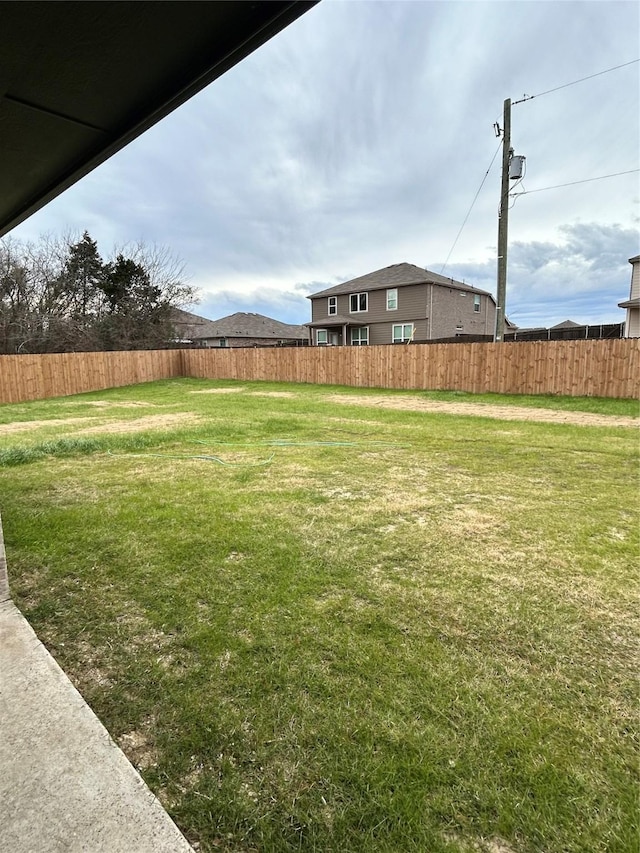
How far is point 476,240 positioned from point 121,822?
2052 cm

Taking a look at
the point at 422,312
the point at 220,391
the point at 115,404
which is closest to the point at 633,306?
the point at 422,312

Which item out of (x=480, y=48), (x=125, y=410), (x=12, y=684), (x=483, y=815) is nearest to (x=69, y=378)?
(x=125, y=410)

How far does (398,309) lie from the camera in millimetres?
23328

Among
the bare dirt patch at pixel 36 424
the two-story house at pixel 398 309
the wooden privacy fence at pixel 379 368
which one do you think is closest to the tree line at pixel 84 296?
the wooden privacy fence at pixel 379 368

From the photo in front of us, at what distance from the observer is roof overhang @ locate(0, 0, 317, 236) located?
1045 millimetres

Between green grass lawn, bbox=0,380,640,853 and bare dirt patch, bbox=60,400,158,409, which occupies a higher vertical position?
bare dirt patch, bbox=60,400,158,409

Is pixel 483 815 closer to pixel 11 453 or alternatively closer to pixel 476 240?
pixel 11 453

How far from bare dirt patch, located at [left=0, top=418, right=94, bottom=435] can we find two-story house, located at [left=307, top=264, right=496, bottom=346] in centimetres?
1774

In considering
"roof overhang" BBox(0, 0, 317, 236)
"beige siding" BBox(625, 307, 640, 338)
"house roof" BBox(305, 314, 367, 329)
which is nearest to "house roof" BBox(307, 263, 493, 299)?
"house roof" BBox(305, 314, 367, 329)

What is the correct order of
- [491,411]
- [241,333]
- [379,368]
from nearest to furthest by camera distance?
1. [491,411]
2. [379,368]
3. [241,333]

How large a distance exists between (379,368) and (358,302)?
12325mm

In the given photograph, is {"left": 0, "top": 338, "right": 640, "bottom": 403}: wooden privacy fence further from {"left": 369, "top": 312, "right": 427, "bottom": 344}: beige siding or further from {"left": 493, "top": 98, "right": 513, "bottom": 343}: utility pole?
{"left": 369, "top": 312, "right": 427, "bottom": 344}: beige siding

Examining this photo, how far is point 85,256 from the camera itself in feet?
72.4

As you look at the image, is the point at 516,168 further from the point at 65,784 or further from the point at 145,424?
the point at 65,784
